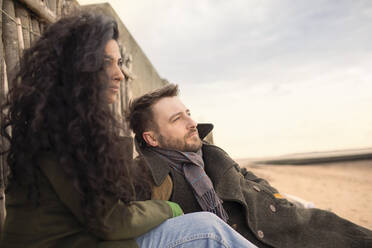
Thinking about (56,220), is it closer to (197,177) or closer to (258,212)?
(197,177)

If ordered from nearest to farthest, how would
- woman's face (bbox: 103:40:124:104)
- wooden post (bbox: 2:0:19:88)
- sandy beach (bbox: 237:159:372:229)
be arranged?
woman's face (bbox: 103:40:124:104), wooden post (bbox: 2:0:19:88), sandy beach (bbox: 237:159:372:229)

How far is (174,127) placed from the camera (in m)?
2.42

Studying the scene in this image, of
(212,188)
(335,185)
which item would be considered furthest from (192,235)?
(335,185)

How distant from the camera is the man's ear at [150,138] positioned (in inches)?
96.2

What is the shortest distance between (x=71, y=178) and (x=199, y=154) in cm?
142

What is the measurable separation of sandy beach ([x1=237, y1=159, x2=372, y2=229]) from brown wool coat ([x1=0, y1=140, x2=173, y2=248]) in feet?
13.6

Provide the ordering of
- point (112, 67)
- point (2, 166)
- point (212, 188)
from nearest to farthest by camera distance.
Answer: point (112, 67) < point (2, 166) < point (212, 188)

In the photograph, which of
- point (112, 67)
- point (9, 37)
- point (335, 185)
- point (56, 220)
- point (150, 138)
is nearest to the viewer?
point (56, 220)

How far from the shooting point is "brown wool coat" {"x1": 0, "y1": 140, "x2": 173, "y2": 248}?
3.67 feet

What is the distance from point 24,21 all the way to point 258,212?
2.10 m

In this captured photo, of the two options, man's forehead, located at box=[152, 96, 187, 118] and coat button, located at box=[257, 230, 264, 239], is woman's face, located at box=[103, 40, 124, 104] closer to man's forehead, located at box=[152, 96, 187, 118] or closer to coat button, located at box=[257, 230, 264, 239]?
man's forehead, located at box=[152, 96, 187, 118]

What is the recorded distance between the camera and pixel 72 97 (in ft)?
4.05

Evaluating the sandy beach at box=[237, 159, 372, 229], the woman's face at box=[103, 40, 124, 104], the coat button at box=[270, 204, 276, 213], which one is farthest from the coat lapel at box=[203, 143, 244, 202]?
the sandy beach at box=[237, 159, 372, 229]

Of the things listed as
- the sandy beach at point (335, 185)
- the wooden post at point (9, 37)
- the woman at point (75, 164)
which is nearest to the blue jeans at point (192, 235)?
the woman at point (75, 164)
